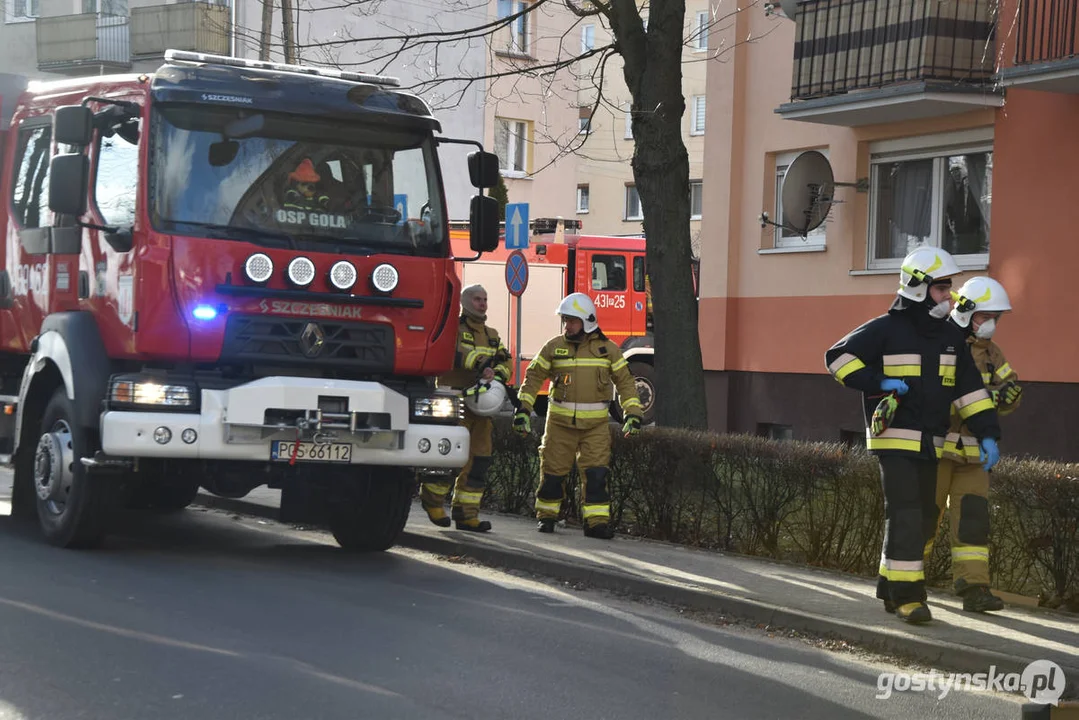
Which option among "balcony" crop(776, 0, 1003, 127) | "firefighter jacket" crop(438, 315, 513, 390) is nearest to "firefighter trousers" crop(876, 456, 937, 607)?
"firefighter jacket" crop(438, 315, 513, 390)

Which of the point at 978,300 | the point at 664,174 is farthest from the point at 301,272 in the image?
the point at 664,174

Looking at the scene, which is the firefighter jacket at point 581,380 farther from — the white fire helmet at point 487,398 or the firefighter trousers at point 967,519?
the firefighter trousers at point 967,519

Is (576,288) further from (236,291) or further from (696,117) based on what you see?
(696,117)

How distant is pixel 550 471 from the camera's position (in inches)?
467

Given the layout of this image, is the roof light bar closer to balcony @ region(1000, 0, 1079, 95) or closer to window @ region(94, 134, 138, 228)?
window @ region(94, 134, 138, 228)

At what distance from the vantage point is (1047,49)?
1563 centimetres

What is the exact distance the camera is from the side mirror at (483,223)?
1083cm

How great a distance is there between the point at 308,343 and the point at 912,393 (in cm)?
358

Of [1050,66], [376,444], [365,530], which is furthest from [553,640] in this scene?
[1050,66]

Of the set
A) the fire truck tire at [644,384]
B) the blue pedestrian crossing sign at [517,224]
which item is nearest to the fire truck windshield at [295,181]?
the blue pedestrian crossing sign at [517,224]

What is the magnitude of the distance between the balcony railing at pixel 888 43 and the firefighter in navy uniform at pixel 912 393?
8373 millimetres

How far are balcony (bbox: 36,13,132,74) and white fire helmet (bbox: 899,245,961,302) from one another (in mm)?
29217

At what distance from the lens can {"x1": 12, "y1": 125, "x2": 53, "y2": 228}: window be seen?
34.9 feet

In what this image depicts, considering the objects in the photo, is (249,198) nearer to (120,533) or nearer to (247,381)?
(247,381)
